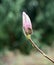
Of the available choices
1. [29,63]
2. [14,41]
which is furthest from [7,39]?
[29,63]

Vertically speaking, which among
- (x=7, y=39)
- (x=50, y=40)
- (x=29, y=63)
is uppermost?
(x=50, y=40)

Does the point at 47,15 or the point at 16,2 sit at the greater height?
the point at 47,15

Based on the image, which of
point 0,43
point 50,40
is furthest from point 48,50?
point 0,43

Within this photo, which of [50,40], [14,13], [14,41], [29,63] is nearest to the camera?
[14,13]

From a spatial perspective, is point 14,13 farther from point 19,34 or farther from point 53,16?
point 53,16

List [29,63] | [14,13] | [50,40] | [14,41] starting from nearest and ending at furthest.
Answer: [14,13], [29,63], [14,41], [50,40]

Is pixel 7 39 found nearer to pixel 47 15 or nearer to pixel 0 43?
pixel 0 43

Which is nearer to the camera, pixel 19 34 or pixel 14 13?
pixel 14 13
